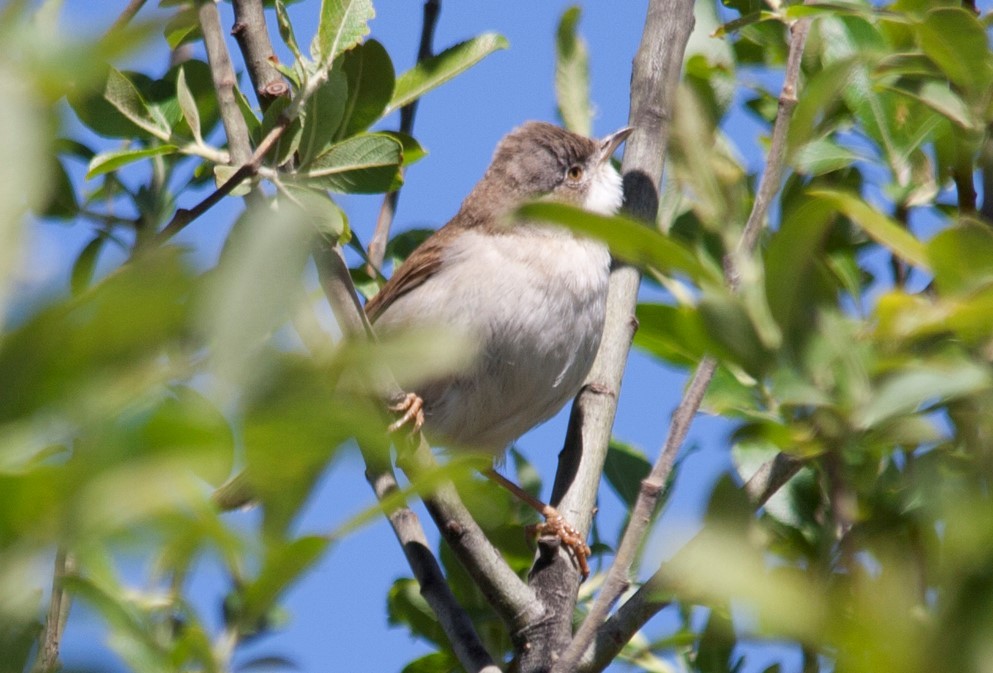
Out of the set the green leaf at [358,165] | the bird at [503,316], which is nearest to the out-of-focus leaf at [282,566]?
the green leaf at [358,165]

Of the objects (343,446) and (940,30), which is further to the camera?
(940,30)

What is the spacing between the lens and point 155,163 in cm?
307

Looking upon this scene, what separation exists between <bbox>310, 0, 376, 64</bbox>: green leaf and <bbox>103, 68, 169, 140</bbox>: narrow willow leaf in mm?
436

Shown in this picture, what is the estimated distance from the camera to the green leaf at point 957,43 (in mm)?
1624

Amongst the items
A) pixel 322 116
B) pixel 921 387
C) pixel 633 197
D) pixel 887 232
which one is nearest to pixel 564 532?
pixel 633 197

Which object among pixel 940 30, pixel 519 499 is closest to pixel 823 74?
pixel 940 30

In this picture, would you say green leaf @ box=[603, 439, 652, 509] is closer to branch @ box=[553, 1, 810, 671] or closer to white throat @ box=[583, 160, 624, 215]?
branch @ box=[553, 1, 810, 671]

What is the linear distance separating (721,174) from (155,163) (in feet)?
7.17

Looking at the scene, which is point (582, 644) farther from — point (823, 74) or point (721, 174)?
point (823, 74)

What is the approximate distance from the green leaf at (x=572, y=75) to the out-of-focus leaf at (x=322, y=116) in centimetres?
161

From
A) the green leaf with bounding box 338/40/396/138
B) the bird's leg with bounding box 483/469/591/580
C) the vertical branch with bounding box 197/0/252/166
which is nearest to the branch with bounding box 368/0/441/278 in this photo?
the green leaf with bounding box 338/40/396/138

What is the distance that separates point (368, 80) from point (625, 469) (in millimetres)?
1439

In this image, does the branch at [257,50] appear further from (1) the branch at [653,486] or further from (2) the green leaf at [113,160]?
(1) the branch at [653,486]

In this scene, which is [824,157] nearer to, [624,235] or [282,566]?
[624,235]
